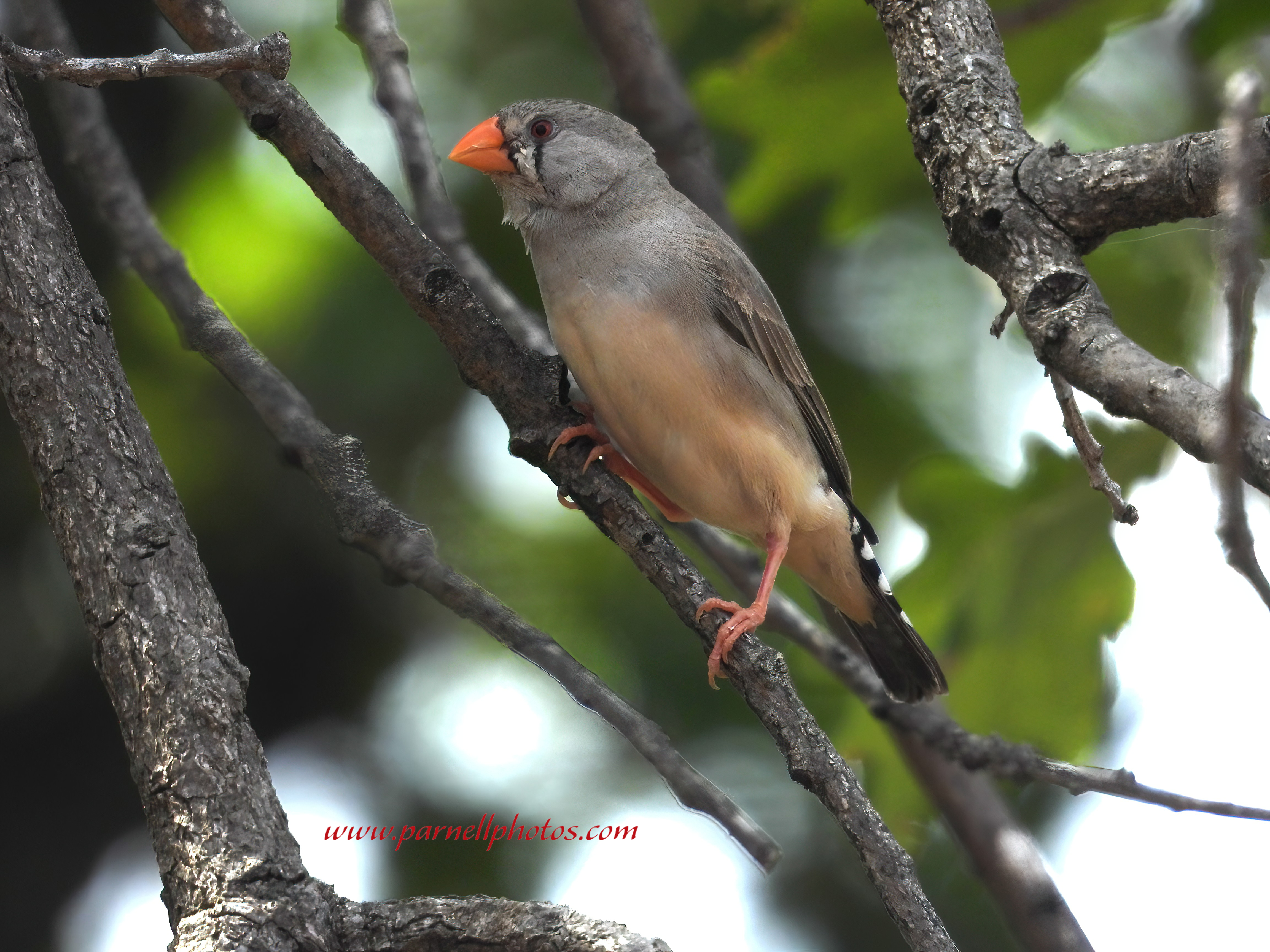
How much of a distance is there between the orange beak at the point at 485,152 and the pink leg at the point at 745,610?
174cm

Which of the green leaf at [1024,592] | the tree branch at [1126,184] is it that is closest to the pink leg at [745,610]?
the green leaf at [1024,592]

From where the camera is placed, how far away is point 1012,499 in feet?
14.9

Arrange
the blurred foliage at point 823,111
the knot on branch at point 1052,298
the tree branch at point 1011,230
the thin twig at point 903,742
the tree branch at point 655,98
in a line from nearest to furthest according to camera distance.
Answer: the tree branch at point 1011,230
the knot on branch at point 1052,298
the thin twig at point 903,742
the tree branch at point 655,98
the blurred foliage at point 823,111

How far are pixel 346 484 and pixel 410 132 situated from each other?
1.77 m

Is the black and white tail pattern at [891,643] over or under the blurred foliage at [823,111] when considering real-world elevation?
under

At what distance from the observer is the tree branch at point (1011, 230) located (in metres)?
1.83

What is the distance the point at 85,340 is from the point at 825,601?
357cm

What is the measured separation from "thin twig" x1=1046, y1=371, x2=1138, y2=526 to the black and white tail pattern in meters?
2.26

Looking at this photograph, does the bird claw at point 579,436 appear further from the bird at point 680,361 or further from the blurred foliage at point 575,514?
the blurred foliage at point 575,514

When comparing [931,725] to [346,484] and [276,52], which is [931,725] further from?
[276,52]

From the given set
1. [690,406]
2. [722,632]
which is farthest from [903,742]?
[722,632]

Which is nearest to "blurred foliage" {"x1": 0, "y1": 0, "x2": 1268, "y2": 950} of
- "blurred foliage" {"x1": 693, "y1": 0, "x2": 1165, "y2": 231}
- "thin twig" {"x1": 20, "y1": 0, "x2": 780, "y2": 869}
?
"blurred foliage" {"x1": 693, "y1": 0, "x2": 1165, "y2": 231}

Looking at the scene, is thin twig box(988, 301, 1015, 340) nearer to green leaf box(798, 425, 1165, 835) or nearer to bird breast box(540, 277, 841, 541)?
bird breast box(540, 277, 841, 541)

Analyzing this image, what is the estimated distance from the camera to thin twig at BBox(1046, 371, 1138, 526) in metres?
2.27
